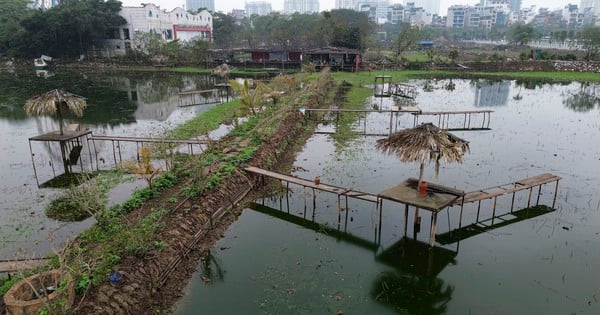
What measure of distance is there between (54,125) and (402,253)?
25184mm

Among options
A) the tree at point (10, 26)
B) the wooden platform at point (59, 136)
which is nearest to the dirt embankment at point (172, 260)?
the wooden platform at point (59, 136)

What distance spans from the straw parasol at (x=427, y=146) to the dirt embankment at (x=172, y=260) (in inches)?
241

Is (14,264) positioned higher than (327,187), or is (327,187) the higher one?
(327,187)

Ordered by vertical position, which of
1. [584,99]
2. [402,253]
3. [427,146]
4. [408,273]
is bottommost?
[408,273]

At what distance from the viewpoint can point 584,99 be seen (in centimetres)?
3625

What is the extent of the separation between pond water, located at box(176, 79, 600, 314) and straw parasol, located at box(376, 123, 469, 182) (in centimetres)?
265

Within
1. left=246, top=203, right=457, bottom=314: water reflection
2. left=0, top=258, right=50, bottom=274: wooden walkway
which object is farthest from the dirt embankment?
left=0, top=258, right=50, bottom=274: wooden walkway

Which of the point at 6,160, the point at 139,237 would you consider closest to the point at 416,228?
the point at 139,237

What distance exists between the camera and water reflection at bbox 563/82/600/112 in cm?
3238

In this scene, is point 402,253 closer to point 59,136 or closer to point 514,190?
point 514,190

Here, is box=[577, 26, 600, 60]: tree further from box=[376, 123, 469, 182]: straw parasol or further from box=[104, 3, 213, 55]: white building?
box=[376, 123, 469, 182]: straw parasol

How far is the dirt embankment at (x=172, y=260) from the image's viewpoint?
858 cm

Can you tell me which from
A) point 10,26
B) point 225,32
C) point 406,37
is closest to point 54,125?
point 406,37

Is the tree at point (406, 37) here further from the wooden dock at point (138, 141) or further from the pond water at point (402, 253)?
the wooden dock at point (138, 141)
